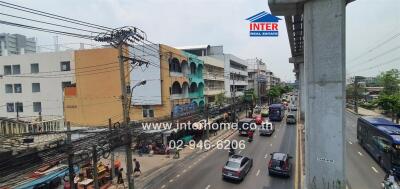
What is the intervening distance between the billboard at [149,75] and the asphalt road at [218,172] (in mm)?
10104

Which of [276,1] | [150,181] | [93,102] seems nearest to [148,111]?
[93,102]

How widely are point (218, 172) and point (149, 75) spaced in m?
17.2

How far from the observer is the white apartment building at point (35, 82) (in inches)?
1626

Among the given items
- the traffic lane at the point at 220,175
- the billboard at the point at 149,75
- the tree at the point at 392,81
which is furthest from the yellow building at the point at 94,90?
the tree at the point at 392,81

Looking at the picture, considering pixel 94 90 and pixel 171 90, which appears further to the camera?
pixel 94 90

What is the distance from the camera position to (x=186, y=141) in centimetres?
3556

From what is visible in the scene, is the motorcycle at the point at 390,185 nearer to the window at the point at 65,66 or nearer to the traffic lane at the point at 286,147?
the traffic lane at the point at 286,147

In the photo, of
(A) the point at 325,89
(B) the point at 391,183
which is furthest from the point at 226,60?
(A) the point at 325,89

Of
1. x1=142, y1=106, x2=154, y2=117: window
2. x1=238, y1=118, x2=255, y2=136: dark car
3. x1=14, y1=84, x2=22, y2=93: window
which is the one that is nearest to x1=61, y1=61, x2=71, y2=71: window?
x1=14, y1=84, x2=22, y2=93: window

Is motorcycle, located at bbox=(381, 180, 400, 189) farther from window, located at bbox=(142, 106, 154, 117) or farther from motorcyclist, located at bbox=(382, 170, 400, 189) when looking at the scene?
window, located at bbox=(142, 106, 154, 117)

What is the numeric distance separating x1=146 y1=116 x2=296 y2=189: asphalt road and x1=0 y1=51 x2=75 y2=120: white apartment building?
77.1ft

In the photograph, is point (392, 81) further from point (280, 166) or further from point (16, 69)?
point (16, 69)

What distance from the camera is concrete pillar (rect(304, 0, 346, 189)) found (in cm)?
1134

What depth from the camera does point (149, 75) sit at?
36.3 metres
